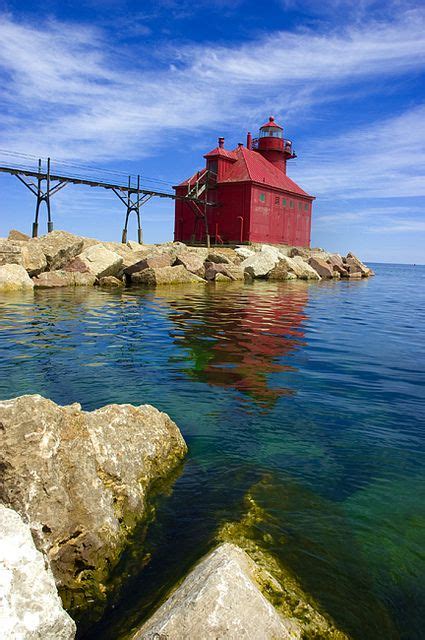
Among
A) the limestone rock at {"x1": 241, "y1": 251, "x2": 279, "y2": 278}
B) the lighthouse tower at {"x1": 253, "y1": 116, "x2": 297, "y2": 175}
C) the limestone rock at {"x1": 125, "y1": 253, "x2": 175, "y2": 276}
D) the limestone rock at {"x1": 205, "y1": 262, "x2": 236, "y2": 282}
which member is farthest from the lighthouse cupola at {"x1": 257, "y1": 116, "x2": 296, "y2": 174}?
the limestone rock at {"x1": 125, "y1": 253, "x2": 175, "y2": 276}

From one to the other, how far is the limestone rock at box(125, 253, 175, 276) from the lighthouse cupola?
2256cm

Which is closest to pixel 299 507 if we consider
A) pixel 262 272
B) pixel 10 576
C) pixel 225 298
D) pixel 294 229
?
pixel 10 576

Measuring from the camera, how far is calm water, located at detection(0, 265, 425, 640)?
2.85 metres

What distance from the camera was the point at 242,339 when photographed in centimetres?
1004

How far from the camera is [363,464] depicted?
4270 mm

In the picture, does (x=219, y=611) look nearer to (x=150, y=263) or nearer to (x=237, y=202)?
(x=150, y=263)

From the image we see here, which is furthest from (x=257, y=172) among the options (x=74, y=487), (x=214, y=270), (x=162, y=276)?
(x=74, y=487)

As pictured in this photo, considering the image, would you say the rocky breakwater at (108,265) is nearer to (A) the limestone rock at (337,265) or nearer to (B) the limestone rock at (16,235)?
(B) the limestone rock at (16,235)

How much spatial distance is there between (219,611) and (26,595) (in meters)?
0.86

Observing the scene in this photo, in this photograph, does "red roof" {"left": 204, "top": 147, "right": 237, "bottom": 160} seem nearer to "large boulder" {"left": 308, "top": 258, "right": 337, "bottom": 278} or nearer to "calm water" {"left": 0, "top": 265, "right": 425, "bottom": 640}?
"large boulder" {"left": 308, "top": 258, "right": 337, "bottom": 278}

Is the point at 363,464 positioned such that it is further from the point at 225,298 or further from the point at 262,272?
the point at 262,272

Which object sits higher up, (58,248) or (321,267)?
(58,248)

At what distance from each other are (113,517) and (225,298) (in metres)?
14.9

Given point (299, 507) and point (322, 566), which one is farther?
point (299, 507)
